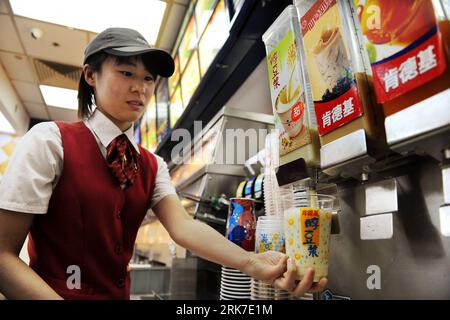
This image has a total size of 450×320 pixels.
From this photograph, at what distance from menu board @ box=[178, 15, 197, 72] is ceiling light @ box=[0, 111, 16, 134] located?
3976 millimetres

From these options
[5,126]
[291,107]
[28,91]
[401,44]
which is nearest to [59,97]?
[28,91]

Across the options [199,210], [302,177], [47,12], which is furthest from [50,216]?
[47,12]

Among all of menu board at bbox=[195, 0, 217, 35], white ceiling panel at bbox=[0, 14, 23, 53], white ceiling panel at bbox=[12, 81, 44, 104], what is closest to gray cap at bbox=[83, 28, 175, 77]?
menu board at bbox=[195, 0, 217, 35]

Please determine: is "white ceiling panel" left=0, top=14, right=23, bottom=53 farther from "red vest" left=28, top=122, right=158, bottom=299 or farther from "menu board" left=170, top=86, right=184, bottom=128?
"red vest" left=28, top=122, right=158, bottom=299

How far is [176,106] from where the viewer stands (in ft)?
12.7

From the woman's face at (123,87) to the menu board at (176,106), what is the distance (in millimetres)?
2432

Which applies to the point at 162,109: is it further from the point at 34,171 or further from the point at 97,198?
the point at 34,171

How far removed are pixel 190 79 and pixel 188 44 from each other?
0.44 meters

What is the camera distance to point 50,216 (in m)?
0.99

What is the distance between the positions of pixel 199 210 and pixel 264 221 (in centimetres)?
82

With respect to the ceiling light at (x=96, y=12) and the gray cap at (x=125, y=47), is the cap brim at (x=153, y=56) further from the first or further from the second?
the ceiling light at (x=96, y=12)

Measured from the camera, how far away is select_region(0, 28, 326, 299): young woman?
867 mm

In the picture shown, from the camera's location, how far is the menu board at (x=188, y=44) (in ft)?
10.8

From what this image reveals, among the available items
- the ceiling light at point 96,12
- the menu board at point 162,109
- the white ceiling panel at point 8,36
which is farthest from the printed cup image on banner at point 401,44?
the white ceiling panel at point 8,36
